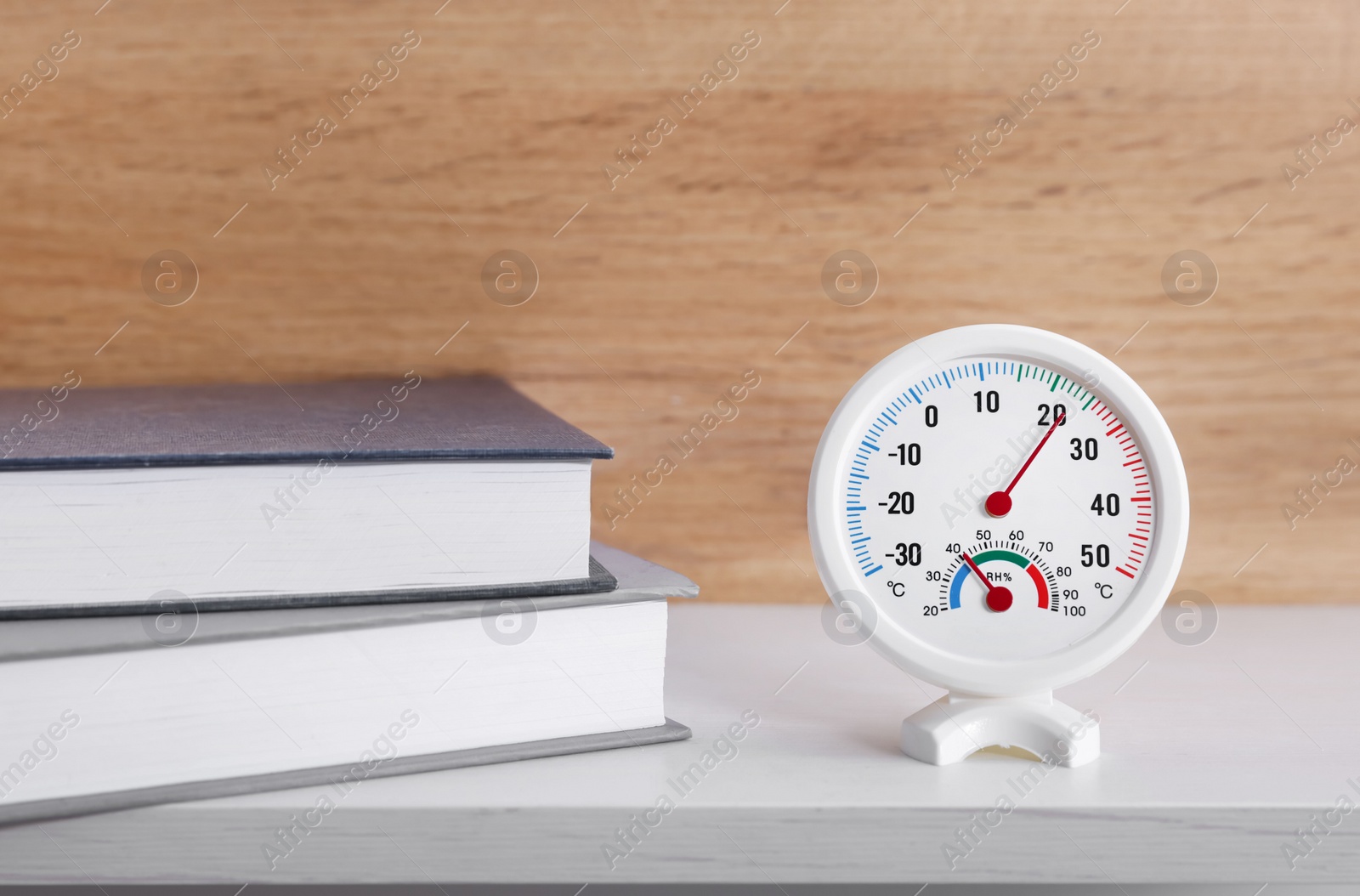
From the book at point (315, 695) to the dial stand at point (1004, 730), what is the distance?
0.13 m

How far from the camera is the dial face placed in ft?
2.03

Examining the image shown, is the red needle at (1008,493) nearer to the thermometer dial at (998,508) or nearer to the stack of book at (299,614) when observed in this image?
the thermometer dial at (998,508)

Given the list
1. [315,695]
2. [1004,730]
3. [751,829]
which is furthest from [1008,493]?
[315,695]

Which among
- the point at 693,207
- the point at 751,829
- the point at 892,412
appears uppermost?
the point at 693,207

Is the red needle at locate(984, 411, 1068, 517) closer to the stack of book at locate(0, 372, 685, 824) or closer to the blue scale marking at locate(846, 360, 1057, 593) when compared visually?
the blue scale marking at locate(846, 360, 1057, 593)

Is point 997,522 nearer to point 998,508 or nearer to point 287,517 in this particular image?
point 998,508

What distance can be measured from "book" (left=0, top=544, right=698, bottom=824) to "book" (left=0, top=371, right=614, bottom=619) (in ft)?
0.05

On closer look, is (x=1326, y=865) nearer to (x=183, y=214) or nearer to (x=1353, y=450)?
(x=1353, y=450)

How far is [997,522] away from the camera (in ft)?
2.05

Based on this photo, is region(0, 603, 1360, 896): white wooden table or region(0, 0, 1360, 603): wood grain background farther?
region(0, 0, 1360, 603): wood grain background

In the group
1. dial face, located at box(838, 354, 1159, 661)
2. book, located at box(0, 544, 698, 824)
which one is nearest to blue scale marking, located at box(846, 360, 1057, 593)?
dial face, located at box(838, 354, 1159, 661)

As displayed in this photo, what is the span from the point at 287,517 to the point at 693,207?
451 millimetres

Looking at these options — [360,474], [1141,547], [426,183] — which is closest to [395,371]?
[426,183]

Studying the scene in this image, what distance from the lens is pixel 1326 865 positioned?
556 mm
